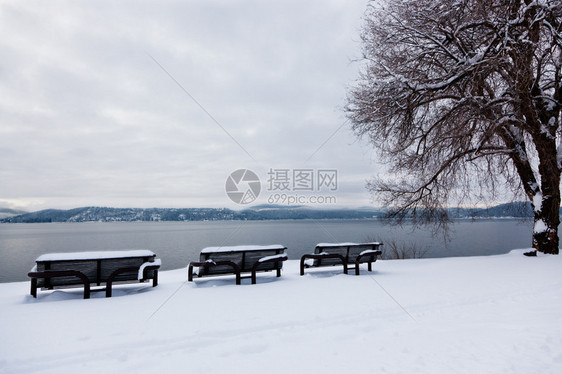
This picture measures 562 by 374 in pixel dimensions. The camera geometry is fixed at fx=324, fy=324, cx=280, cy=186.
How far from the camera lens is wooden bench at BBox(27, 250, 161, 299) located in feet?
16.9

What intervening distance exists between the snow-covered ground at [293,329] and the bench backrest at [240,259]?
0.36 m

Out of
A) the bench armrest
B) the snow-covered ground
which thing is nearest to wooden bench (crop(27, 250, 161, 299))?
the snow-covered ground

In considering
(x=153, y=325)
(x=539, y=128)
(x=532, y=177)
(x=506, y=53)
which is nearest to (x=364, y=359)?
(x=153, y=325)

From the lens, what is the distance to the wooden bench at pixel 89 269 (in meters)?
5.15

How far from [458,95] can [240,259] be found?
7.53 meters

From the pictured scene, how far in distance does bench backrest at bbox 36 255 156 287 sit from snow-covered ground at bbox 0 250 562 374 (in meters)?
0.28

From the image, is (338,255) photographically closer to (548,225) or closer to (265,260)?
(265,260)

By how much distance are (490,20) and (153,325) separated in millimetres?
10187

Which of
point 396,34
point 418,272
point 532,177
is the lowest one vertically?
point 418,272

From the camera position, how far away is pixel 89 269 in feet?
17.9

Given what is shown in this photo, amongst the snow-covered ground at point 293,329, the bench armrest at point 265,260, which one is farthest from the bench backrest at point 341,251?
the snow-covered ground at point 293,329

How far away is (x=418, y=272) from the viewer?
7629mm

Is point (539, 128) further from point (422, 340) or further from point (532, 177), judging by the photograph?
point (422, 340)

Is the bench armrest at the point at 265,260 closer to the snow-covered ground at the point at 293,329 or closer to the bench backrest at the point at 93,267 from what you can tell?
the snow-covered ground at the point at 293,329
